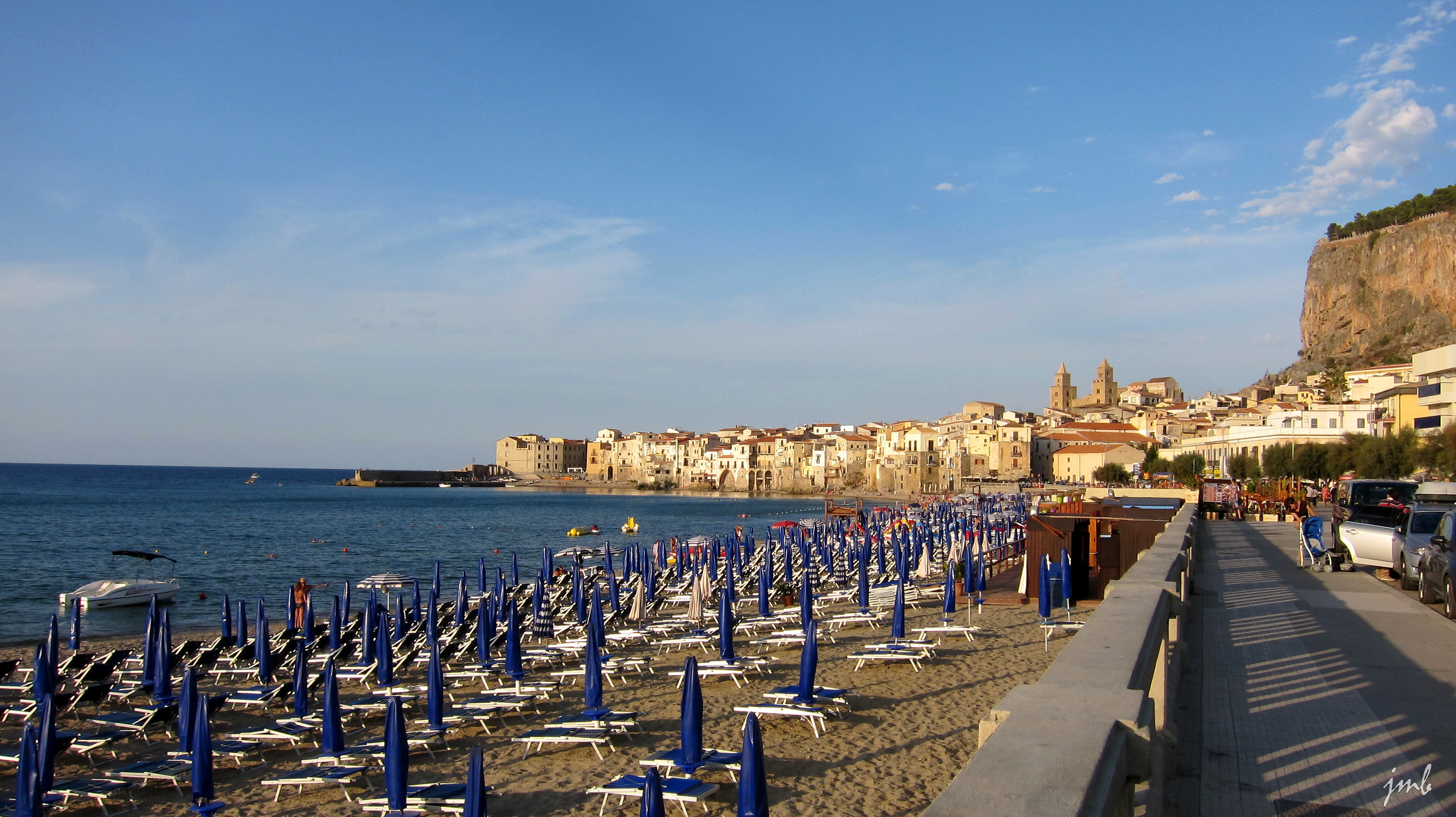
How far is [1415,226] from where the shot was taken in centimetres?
8638

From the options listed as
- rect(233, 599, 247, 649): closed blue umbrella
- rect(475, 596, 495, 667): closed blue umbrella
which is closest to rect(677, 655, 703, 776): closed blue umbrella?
rect(475, 596, 495, 667): closed blue umbrella

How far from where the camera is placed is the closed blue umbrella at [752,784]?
565 cm

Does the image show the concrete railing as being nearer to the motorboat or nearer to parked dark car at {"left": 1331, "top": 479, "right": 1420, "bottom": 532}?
parked dark car at {"left": 1331, "top": 479, "right": 1420, "bottom": 532}

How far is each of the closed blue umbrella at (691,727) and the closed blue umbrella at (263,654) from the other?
750cm

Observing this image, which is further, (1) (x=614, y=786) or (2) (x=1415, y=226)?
(2) (x=1415, y=226)

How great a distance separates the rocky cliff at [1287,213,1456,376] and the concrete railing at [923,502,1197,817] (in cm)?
9261

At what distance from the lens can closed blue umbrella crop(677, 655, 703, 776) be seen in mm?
7184

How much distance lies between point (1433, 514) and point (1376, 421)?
4857cm

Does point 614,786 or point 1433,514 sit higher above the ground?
point 1433,514

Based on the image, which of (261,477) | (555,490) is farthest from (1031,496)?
(261,477)

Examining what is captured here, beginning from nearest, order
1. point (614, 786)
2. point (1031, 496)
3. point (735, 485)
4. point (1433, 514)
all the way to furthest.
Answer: point (614, 786) → point (1433, 514) → point (1031, 496) → point (735, 485)

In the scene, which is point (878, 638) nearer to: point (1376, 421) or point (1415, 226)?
point (1376, 421)

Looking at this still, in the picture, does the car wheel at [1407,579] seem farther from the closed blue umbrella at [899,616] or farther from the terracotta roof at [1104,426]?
the terracotta roof at [1104,426]

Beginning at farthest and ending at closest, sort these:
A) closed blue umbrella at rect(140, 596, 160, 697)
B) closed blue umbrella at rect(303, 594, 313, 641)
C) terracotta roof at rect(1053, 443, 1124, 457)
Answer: terracotta roof at rect(1053, 443, 1124, 457), closed blue umbrella at rect(303, 594, 313, 641), closed blue umbrella at rect(140, 596, 160, 697)
